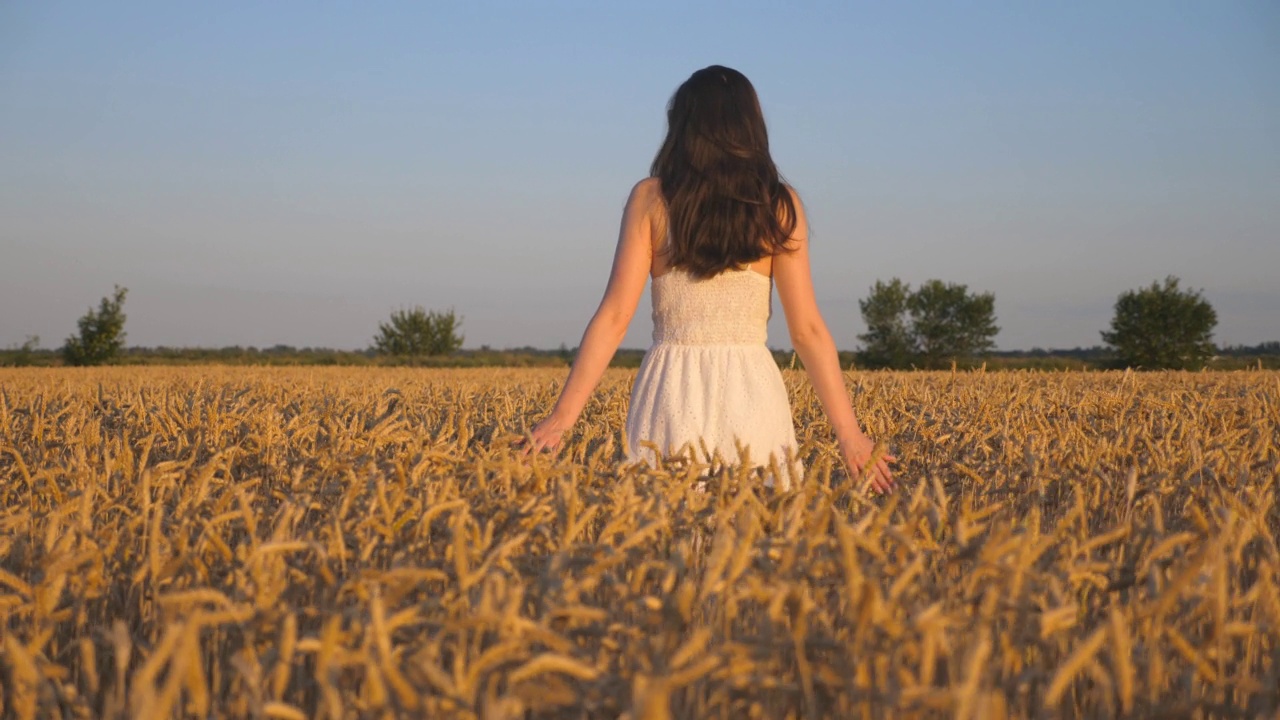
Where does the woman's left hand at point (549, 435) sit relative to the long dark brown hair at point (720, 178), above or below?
below

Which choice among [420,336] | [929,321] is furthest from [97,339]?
[929,321]

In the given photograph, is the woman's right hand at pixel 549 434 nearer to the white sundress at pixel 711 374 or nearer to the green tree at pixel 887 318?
the white sundress at pixel 711 374

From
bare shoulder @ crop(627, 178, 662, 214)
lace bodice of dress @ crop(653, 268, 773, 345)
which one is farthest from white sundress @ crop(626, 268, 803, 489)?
bare shoulder @ crop(627, 178, 662, 214)

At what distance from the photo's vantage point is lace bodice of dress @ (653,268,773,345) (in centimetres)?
412

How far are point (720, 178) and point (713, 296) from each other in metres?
0.48

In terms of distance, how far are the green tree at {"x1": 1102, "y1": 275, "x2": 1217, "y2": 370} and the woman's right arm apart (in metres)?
64.4

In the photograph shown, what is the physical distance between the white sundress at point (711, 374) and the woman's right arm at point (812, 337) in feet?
0.31

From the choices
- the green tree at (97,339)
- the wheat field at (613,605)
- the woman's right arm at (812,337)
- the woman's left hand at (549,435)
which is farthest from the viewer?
the green tree at (97,339)

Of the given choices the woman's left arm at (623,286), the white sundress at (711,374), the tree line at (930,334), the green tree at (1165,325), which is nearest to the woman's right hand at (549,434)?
the woman's left arm at (623,286)

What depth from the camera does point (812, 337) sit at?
4164mm

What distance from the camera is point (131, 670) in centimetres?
245

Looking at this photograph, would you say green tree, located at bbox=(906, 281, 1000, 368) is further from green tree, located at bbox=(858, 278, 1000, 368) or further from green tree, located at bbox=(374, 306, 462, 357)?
green tree, located at bbox=(374, 306, 462, 357)

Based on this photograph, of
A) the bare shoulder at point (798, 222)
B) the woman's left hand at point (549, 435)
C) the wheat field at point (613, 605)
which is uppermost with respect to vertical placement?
the bare shoulder at point (798, 222)

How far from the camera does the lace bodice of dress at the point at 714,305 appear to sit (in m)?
4.12
